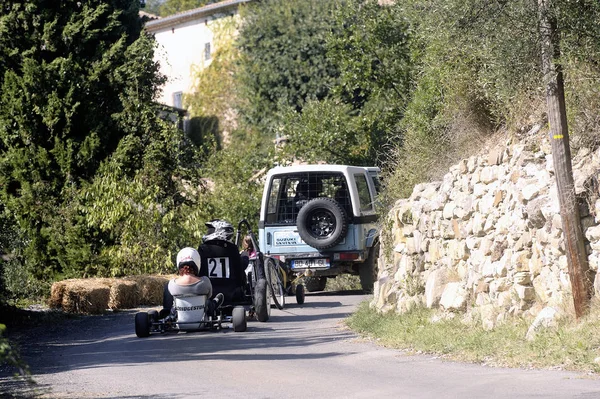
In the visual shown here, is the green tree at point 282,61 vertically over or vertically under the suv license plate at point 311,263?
over

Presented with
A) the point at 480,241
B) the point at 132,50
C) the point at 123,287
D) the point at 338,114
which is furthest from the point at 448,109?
the point at 338,114

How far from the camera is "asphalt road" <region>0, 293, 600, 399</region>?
32.5ft

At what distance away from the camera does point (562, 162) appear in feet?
40.4

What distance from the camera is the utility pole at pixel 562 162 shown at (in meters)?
11.9

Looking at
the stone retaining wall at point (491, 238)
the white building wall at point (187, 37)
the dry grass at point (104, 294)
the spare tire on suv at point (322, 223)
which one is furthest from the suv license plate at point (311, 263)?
the white building wall at point (187, 37)

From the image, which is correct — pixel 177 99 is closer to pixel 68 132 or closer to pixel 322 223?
pixel 68 132

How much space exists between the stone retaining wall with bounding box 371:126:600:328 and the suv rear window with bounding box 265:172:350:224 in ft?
17.1

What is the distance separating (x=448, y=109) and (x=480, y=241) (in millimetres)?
4304

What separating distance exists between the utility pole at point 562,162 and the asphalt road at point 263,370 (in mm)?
1619

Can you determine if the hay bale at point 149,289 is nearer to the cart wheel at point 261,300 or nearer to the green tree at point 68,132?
the green tree at point 68,132

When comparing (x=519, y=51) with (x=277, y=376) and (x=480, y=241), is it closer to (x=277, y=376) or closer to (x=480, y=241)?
(x=480, y=241)

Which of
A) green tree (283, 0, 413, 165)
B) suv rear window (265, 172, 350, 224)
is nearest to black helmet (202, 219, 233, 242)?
suv rear window (265, 172, 350, 224)

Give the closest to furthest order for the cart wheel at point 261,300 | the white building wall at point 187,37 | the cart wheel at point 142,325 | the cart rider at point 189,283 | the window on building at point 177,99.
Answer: the cart rider at point 189,283 < the cart wheel at point 142,325 < the cart wheel at point 261,300 < the white building wall at point 187,37 < the window on building at point 177,99

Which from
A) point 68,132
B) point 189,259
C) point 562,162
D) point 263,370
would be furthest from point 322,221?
point 263,370
